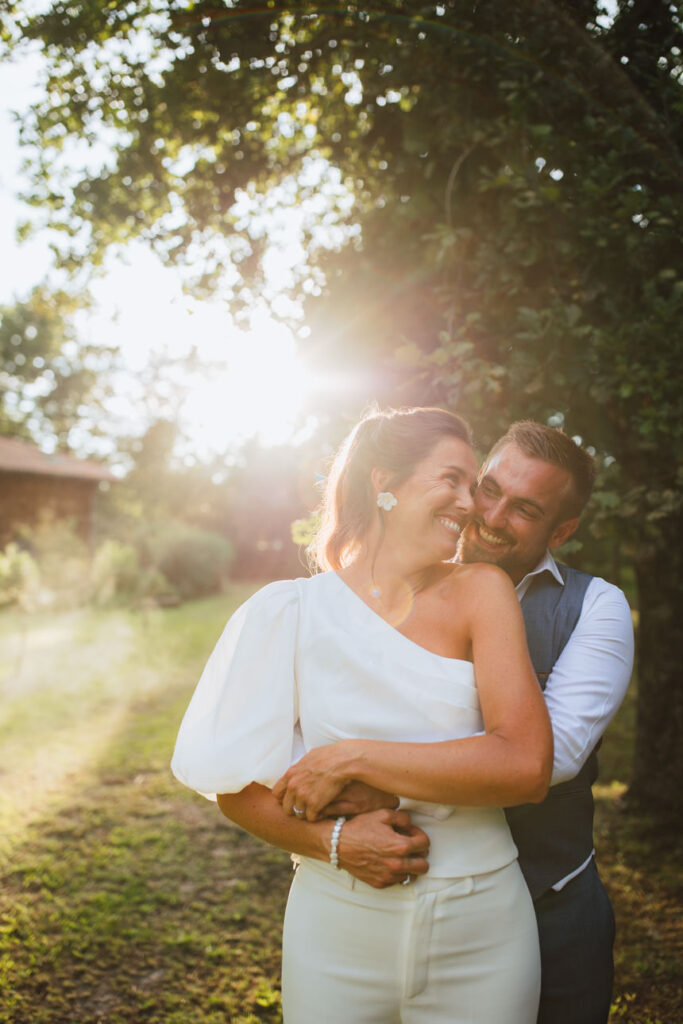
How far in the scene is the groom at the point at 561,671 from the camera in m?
1.76

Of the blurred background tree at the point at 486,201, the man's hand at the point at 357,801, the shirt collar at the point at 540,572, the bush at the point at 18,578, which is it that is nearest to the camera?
the man's hand at the point at 357,801

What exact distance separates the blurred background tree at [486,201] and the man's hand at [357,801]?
2209 millimetres

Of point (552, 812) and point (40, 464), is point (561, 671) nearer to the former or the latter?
point (552, 812)

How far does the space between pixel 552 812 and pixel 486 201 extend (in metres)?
3.63

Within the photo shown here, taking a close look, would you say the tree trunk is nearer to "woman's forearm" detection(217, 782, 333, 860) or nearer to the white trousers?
the white trousers

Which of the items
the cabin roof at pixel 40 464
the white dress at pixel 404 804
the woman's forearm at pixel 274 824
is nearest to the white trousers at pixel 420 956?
the white dress at pixel 404 804

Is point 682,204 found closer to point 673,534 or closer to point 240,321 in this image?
point 673,534

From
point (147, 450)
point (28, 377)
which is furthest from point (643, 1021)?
point (28, 377)

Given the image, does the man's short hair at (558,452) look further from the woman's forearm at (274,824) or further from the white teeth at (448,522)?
the woman's forearm at (274,824)

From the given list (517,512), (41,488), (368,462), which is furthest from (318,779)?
(41,488)

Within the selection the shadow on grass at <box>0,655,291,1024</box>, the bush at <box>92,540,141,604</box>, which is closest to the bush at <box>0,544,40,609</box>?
the shadow on grass at <box>0,655,291,1024</box>

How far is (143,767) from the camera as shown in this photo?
721cm

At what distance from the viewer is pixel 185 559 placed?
70.1 ft

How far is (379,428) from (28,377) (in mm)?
43822
